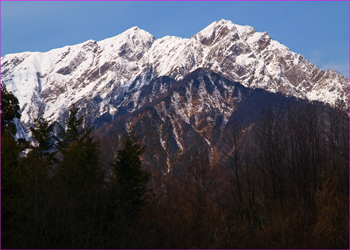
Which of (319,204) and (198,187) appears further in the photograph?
(198,187)

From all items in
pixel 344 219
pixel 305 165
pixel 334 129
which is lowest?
pixel 344 219

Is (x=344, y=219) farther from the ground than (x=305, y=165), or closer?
closer

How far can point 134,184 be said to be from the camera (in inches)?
1017

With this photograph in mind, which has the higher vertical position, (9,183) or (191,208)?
(9,183)

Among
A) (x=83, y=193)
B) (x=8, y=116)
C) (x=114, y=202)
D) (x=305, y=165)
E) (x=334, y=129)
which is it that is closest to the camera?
(x=83, y=193)

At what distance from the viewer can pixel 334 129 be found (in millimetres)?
25016

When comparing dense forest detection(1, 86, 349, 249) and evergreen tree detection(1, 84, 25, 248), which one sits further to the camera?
evergreen tree detection(1, 84, 25, 248)

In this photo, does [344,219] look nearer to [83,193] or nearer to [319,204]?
[319,204]

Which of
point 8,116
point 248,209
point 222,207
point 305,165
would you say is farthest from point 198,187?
point 8,116

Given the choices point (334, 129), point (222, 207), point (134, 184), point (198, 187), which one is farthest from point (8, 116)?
point (334, 129)

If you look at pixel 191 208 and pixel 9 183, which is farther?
pixel 9 183

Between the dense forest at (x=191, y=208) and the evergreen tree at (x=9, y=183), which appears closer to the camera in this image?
the dense forest at (x=191, y=208)

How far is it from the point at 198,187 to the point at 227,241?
11.3 metres

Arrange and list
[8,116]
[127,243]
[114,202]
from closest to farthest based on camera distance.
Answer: [127,243], [114,202], [8,116]
